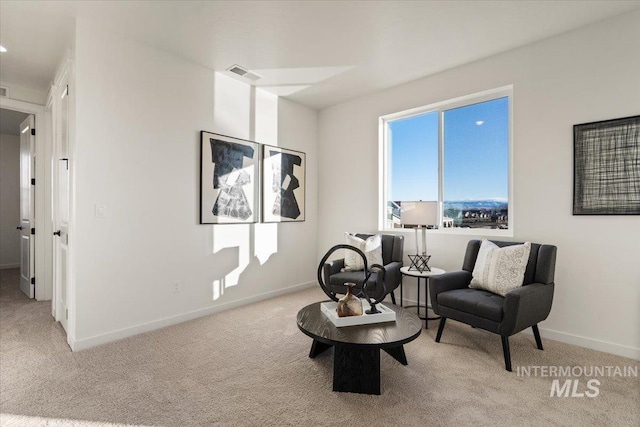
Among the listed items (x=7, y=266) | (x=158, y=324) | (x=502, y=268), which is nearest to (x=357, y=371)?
(x=502, y=268)

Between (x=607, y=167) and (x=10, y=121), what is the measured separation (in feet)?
27.0

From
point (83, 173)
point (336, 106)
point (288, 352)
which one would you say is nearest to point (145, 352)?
point (288, 352)

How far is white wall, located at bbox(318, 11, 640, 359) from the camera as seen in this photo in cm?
256

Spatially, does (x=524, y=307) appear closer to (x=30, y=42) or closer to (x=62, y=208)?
(x=62, y=208)

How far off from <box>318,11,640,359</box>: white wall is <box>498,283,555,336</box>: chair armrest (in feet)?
1.60

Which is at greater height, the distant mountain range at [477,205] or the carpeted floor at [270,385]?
the distant mountain range at [477,205]

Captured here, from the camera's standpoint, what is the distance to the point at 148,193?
122 inches

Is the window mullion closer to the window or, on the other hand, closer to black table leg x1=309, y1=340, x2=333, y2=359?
the window

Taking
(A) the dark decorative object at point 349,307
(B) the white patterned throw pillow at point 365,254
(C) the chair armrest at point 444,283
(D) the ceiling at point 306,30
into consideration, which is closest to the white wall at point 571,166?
(D) the ceiling at point 306,30

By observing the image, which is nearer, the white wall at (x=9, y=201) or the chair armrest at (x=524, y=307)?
the chair armrest at (x=524, y=307)

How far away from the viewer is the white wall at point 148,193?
2723 mm

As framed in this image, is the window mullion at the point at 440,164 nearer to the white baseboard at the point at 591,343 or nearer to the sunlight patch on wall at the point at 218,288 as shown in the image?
the white baseboard at the point at 591,343

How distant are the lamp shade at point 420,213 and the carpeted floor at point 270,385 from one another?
42.6 inches

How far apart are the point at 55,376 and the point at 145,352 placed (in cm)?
57
